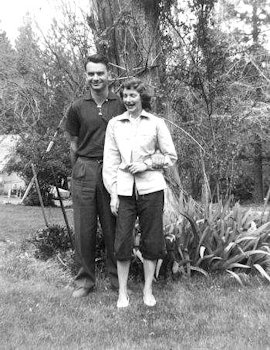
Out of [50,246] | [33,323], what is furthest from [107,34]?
[33,323]

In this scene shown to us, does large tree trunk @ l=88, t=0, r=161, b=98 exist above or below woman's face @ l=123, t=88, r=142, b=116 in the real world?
above

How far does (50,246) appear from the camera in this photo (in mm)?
5465

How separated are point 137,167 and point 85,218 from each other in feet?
2.55

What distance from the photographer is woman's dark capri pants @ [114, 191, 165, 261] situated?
385cm

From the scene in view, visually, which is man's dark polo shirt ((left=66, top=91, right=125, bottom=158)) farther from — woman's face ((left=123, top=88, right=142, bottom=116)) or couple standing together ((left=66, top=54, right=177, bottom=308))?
woman's face ((left=123, top=88, right=142, bottom=116))

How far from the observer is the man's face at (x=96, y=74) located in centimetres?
395

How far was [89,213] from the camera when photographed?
13.6 ft

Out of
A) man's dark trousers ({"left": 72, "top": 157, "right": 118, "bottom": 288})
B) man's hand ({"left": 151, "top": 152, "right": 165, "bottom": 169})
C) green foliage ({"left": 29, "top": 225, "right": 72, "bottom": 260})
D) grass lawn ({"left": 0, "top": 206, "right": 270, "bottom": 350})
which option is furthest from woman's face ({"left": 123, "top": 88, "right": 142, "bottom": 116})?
green foliage ({"left": 29, "top": 225, "right": 72, "bottom": 260})

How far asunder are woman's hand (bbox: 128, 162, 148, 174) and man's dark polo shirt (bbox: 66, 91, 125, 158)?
42cm

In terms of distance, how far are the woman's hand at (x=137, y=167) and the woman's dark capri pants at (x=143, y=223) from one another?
23 centimetres

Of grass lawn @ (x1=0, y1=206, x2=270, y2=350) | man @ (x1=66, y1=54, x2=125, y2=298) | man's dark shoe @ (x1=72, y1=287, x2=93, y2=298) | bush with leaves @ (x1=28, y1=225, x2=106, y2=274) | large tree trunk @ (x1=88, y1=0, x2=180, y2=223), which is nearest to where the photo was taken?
grass lawn @ (x1=0, y1=206, x2=270, y2=350)

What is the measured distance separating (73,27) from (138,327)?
486 cm

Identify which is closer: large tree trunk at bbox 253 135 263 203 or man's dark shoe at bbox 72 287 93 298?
man's dark shoe at bbox 72 287 93 298

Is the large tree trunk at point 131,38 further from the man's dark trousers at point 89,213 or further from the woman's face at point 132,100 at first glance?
the woman's face at point 132,100
